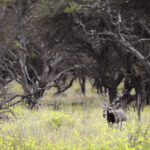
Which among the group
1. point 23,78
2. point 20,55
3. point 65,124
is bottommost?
point 65,124

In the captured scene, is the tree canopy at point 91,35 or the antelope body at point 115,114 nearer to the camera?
the antelope body at point 115,114

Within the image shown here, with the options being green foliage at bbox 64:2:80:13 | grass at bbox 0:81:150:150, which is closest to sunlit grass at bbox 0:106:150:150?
grass at bbox 0:81:150:150

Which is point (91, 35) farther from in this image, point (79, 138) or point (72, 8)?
point (79, 138)

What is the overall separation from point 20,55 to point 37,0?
4.86m

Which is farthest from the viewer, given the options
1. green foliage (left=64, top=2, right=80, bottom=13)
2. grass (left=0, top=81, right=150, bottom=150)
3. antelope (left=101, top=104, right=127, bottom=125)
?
green foliage (left=64, top=2, right=80, bottom=13)

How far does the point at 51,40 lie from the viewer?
45.8ft

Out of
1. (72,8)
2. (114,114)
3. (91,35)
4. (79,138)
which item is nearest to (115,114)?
(114,114)

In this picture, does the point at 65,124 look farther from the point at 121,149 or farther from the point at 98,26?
the point at 98,26

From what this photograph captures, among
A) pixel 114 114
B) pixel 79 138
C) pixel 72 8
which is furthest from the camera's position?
pixel 72 8

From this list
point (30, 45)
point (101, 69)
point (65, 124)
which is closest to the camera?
point (65, 124)

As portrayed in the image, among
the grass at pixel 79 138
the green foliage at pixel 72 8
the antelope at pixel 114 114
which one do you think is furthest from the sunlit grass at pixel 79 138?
the green foliage at pixel 72 8

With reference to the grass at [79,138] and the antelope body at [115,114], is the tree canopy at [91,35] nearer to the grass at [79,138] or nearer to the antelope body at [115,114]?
the antelope body at [115,114]

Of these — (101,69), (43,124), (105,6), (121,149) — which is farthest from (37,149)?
(101,69)

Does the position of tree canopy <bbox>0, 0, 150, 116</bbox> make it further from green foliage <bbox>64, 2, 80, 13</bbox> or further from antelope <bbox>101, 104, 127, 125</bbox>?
antelope <bbox>101, 104, 127, 125</bbox>
